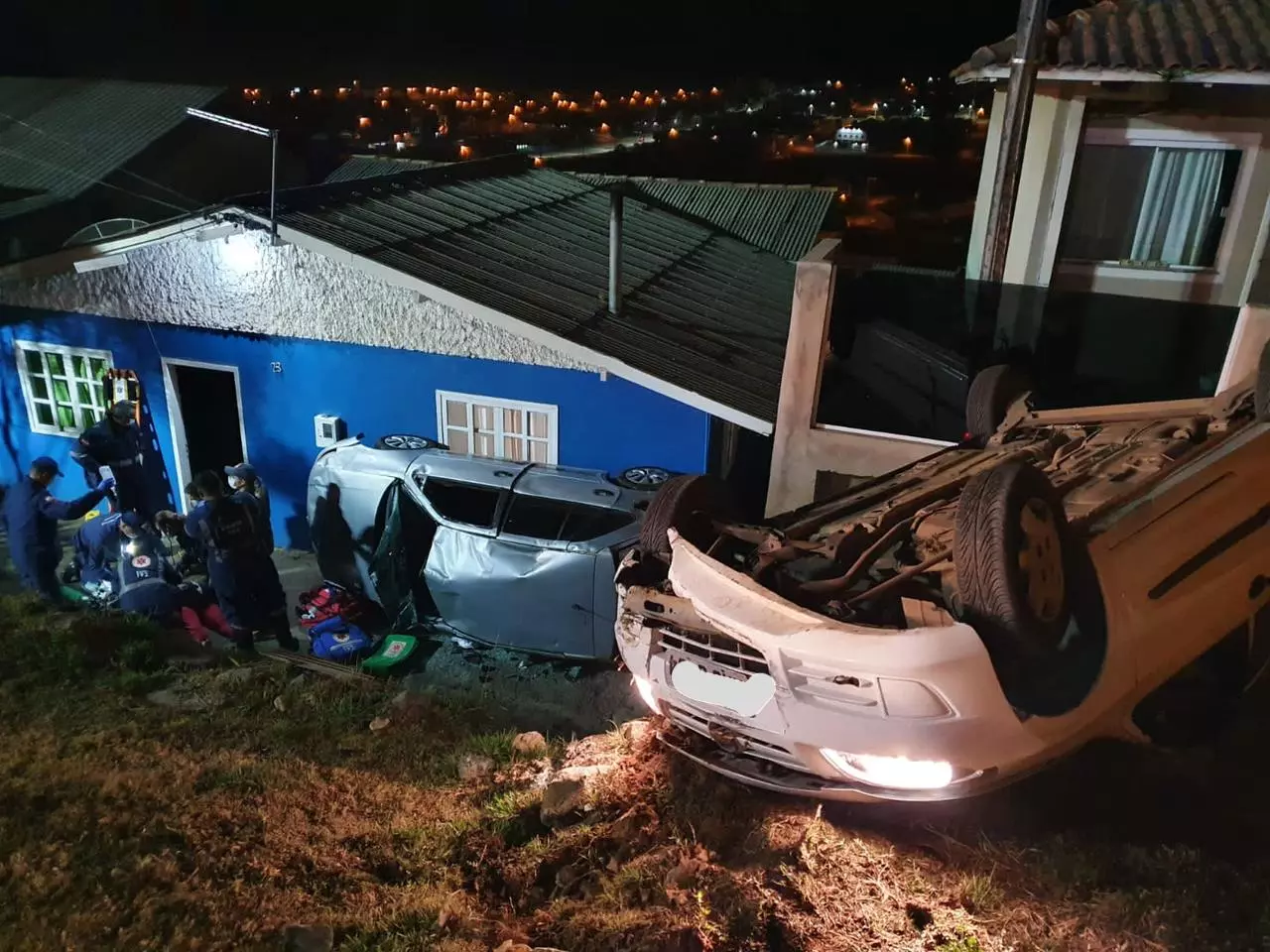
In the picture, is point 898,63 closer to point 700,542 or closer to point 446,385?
point 446,385

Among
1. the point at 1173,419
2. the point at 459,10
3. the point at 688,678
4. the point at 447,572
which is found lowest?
the point at 447,572

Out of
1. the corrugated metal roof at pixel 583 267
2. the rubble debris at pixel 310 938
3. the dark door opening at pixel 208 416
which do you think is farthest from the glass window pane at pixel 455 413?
the rubble debris at pixel 310 938

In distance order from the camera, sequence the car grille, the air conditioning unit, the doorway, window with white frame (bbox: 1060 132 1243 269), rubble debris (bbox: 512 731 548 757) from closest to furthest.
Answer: the car grille < rubble debris (bbox: 512 731 548 757) < window with white frame (bbox: 1060 132 1243 269) < the air conditioning unit < the doorway

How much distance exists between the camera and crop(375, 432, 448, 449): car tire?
27.3 feet

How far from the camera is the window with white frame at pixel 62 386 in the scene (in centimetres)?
996

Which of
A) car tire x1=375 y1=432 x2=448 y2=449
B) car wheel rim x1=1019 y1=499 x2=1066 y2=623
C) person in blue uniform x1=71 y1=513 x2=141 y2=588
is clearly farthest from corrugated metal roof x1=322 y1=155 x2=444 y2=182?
car wheel rim x1=1019 y1=499 x2=1066 y2=623

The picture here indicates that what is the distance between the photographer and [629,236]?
1091 cm

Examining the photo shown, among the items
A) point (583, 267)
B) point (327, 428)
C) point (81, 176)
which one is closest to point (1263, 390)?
point (583, 267)

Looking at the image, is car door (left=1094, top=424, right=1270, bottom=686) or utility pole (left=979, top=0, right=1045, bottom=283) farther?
utility pole (left=979, top=0, right=1045, bottom=283)

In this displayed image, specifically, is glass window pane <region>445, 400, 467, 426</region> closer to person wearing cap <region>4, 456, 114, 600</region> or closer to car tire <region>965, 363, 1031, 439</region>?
person wearing cap <region>4, 456, 114, 600</region>

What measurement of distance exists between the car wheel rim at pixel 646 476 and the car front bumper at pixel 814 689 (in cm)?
361

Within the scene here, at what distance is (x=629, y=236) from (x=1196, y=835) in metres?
8.80

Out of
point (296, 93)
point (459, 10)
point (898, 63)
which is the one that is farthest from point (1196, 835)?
point (898, 63)

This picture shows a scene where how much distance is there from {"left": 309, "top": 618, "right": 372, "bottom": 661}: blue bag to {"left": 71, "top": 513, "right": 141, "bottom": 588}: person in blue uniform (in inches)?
73.3
